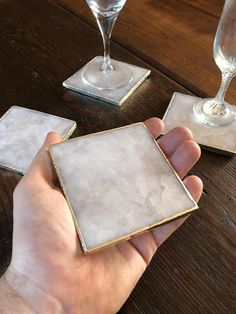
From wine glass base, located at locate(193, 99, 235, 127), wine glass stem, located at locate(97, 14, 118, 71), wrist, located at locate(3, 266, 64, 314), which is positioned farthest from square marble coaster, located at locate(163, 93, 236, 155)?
wrist, located at locate(3, 266, 64, 314)

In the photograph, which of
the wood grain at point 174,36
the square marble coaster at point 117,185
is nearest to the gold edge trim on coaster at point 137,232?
the square marble coaster at point 117,185

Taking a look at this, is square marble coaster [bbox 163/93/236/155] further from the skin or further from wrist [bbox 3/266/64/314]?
wrist [bbox 3/266/64/314]

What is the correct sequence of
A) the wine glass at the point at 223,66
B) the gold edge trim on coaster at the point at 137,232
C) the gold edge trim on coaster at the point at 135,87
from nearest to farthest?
the gold edge trim on coaster at the point at 137,232 < the wine glass at the point at 223,66 < the gold edge trim on coaster at the point at 135,87

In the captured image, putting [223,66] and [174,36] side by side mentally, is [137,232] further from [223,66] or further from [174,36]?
[174,36]

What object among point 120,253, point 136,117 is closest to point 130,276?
point 120,253

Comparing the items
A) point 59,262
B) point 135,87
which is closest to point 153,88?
point 135,87

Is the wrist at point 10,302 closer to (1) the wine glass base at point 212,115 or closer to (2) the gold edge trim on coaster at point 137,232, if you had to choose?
(2) the gold edge trim on coaster at point 137,232
